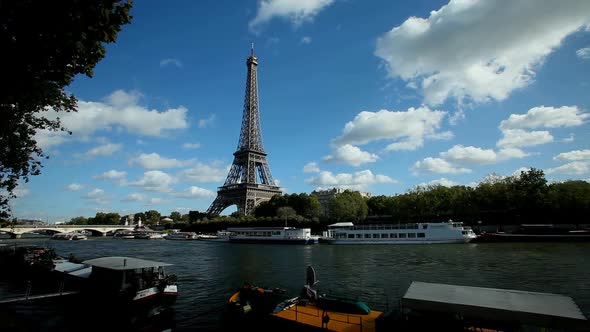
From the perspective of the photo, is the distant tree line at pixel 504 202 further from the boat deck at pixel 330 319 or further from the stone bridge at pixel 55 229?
the stone bridge at pixel 55 229

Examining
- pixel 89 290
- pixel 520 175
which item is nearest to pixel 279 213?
pixel 520 175

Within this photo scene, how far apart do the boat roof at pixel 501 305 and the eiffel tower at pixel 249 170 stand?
368 feet

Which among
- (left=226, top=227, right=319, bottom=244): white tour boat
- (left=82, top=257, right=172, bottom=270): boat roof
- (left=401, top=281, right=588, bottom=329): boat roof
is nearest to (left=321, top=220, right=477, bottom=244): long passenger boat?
(left=226, top=227, right=319, bottom=244): white tour boat

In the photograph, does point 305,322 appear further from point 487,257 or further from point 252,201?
point 252,201

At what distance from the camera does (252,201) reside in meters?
125

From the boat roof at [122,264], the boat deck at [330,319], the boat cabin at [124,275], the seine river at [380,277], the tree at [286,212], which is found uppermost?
the tree at [286,212]

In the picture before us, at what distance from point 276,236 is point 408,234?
3102 cm

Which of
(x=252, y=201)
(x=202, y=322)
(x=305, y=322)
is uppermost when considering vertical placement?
(x=252, y=201)

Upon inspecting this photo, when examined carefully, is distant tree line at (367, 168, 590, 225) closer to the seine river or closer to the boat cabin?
the seine river

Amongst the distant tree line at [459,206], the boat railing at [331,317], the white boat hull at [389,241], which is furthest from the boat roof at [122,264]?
the distant tree line at [459,206]

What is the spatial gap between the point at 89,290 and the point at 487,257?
42.9m

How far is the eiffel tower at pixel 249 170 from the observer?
411ft

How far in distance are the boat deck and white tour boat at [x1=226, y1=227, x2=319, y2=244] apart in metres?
63.5

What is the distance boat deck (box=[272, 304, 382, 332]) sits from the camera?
14.3 m
